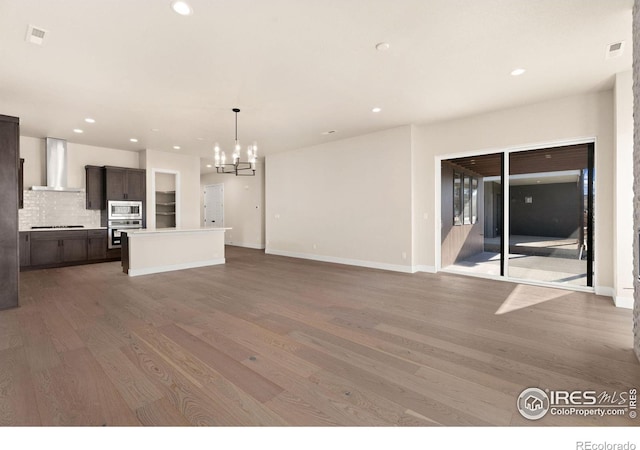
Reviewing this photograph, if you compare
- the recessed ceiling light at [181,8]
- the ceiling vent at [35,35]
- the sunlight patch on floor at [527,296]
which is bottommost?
the sunlight patch on floor at [527,296]

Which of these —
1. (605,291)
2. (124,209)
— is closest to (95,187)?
(124,209)

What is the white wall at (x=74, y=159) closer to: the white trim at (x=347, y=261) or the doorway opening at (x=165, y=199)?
the doorway opening at (x=165, y=199)

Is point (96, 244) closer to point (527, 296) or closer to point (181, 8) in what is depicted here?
point (181, 8)

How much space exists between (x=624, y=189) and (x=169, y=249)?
7.38 metres

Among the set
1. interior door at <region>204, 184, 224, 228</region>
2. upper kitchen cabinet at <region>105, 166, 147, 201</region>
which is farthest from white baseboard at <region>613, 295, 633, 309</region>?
interior door at <region>204, 184, 224, 228</region>

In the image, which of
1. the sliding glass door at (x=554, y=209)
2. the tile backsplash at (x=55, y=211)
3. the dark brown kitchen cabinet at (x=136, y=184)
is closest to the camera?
the sliding glass door at (x=554, y=209)

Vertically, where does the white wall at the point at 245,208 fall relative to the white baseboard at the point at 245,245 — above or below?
above

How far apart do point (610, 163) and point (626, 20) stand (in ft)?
7.05

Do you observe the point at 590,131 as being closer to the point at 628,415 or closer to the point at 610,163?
the point at 610,163

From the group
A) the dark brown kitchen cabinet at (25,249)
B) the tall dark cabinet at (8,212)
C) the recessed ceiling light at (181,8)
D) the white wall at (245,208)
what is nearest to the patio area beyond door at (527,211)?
the recessed ceiling light at (181,8)

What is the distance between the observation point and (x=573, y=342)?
2.58 m

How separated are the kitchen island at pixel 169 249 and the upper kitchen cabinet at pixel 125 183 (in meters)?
2.12

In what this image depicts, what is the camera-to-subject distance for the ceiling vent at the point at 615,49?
9.77ft

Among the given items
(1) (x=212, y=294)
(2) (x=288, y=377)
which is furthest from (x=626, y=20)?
(1) (x=212, y=294)
